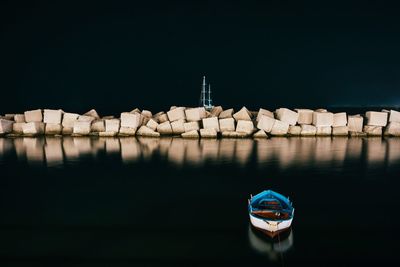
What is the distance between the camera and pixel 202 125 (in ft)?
52.0

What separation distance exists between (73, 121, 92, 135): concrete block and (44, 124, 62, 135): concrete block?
812mm

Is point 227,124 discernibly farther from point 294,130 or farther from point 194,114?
point 294,130

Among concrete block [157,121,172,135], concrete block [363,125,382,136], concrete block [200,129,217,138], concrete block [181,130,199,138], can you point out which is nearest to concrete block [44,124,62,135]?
concrete block [157,121,172,135]

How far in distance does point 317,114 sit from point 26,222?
42.2ft

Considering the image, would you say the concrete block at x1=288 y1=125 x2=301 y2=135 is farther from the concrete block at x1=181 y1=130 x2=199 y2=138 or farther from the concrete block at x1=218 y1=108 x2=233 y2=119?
the concrete block at x1=181 y1=130 x2=199 y2=138

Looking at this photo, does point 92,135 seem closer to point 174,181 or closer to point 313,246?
point 174,181

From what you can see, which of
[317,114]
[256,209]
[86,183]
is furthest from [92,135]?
[256,209]

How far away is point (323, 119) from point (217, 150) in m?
5.96

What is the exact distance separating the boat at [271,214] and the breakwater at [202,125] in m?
9.58

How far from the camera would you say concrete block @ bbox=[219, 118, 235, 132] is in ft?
50.9

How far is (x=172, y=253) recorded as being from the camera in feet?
15.6

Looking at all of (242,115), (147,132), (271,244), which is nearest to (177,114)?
(147,132)

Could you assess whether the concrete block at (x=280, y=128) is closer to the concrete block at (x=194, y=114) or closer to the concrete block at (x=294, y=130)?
the concrete block at (x=294, y=130)

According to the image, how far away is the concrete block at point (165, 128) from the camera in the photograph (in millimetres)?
15703
